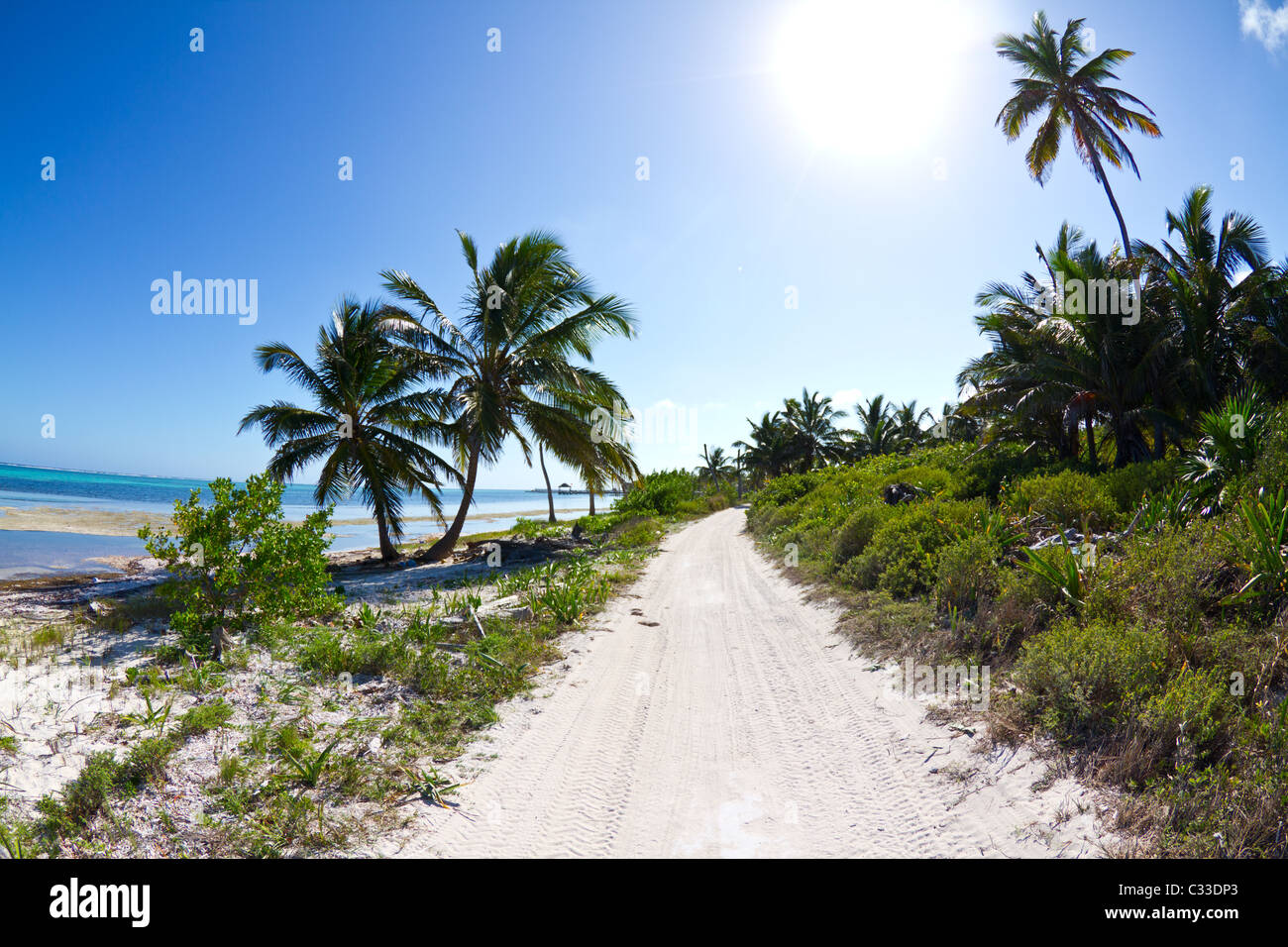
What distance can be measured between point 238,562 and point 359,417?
10528 millimetres

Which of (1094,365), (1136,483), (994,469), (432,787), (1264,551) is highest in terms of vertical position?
(1094,365)

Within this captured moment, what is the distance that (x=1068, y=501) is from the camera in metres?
8.02

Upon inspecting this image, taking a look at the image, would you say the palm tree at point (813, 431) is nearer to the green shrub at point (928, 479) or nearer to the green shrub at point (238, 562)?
the green shrub at point (928, 479)

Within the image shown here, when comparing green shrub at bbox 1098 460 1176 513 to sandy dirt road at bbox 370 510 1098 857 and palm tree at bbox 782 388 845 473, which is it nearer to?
sandy dirt road at bbox 370 510 1098 857

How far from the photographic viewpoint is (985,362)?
1780 centimetres

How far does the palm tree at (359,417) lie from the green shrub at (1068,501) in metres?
14.0

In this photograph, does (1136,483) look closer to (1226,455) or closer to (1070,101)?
(1226,455)

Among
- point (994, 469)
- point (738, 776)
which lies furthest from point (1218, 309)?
point (738, 776)

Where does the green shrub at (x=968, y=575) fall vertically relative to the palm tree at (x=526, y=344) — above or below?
below

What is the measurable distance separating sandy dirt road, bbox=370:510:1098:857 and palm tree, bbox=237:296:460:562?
11.5 m

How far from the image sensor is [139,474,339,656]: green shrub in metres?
5.30

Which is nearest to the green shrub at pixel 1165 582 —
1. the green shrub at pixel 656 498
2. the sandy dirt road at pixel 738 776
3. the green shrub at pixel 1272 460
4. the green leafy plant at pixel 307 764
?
the green shrub at pixel 1272 460

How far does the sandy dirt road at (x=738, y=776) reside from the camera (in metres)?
2.82
